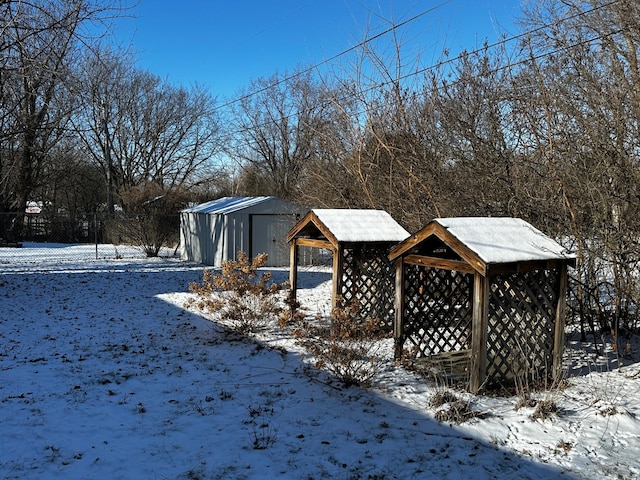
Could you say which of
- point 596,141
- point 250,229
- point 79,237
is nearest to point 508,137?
point 596,141

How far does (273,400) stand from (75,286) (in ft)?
27.3

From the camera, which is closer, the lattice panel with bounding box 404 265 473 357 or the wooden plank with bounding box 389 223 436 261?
the wooden plank with bounding box 389 223 436 261

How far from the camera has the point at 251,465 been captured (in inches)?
136

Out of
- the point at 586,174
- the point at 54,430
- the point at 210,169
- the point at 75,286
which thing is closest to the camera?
the point at 54,430

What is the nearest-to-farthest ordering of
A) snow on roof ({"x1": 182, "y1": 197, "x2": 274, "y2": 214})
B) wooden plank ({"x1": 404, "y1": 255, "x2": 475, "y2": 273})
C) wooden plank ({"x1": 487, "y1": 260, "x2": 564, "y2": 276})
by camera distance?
wooden plank ({"x1": 487, "y1": 260, "x2": 564, "y2": 276}) < wooden plank ({"x1": 404, "y1": 255, "x2": 475, "y2": 273}) < snow on roof ({"x1": 182, "y1": 197, "x2": 274, "y2": 214})

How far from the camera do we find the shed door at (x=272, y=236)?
15105 millimetres

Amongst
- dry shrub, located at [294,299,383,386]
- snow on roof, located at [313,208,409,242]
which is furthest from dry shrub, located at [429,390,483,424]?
snow on roof, located at [313,208,409,242]

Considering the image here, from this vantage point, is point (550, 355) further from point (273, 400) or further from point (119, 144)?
point (119, 144)

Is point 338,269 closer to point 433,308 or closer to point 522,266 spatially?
point 433,308

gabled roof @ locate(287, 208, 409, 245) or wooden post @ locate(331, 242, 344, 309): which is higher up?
gabled roof @ locate(287, 208, 409, 245)

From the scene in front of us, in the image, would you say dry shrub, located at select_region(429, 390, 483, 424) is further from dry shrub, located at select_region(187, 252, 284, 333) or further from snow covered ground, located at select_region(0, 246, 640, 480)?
dry shrub, located at select_region(187, 252, 284, 333)

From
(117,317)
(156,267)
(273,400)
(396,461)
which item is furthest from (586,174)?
(156,267)

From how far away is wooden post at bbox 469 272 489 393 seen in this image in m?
4.63

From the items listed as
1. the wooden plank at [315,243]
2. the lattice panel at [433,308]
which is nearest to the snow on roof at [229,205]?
the wooden plank at [315,243]
